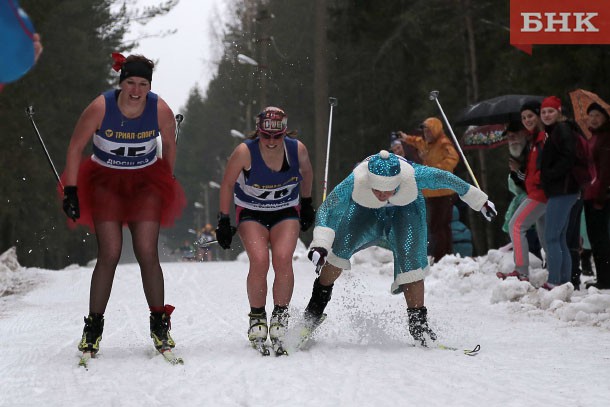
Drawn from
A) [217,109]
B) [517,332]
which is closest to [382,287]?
[517,332]

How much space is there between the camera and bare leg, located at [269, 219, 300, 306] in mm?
5973

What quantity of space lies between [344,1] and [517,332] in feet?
74.5

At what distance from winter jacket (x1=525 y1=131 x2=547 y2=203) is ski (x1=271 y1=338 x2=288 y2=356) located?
4096 millimetres

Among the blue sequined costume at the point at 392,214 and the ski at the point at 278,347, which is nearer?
the ski at the point at 278,347

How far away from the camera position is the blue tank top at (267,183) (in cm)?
603

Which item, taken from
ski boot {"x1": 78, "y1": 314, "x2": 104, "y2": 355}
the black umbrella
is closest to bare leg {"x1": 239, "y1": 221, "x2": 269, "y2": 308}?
ski boot {"x1": 78, "y1": 314, "x2": 104, "y2": 355}

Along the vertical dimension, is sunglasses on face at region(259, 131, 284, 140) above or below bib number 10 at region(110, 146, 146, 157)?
above

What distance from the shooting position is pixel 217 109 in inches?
2579

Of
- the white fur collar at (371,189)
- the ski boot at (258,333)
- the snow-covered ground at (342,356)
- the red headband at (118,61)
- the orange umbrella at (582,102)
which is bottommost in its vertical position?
the snow-covered ground at (342,356)

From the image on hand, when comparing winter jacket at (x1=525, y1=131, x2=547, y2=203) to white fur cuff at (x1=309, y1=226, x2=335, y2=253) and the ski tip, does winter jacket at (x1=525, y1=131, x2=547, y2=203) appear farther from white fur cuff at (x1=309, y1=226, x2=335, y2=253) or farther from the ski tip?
white fur cuff at (x1=309, y1=226, x2=335, y2=253)

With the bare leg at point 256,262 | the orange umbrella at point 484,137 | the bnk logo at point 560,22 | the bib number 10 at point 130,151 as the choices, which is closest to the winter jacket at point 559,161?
the bnk logo at point 560,22

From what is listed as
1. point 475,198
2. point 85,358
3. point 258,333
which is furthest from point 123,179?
point 475,198

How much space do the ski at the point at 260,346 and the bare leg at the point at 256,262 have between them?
246 mm

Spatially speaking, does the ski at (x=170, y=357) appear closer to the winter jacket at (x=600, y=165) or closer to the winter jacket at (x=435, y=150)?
the winter jacket at (x=600, y=165)
